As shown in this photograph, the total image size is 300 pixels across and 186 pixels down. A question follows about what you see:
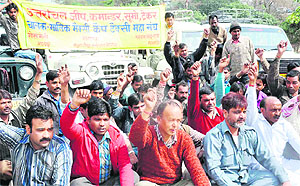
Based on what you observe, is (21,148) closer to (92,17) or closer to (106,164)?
(106,164)

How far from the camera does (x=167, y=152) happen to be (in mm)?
3371

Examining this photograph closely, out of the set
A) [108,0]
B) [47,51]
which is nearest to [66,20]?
[108,0]

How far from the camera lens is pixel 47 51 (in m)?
6.85

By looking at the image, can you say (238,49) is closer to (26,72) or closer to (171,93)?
(171,93)

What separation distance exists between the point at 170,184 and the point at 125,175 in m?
0.47

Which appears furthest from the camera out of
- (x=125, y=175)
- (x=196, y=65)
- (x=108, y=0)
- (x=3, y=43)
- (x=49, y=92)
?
(x=3, y=43)

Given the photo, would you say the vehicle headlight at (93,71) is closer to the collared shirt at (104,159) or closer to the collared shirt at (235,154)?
the collared shirt at (104,159)

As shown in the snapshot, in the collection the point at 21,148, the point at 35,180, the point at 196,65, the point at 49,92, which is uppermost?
the point at 196,65

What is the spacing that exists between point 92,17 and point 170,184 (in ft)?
10.1

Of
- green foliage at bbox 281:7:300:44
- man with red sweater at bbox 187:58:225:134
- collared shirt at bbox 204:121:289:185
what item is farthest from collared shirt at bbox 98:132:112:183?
green foliage at bbox 281:7:300:44

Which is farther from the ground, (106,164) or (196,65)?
(196,65)

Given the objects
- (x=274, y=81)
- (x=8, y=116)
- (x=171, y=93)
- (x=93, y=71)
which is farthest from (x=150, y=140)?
(x=93, y=71)

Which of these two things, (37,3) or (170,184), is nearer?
(170,184)

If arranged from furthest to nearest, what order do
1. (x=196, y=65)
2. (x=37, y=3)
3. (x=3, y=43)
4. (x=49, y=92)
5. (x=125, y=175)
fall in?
(x=3, y=43) → (x=37, y=3) → (x=49, y=92) → (x=196, y=65) → (x=125, y=175)
